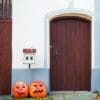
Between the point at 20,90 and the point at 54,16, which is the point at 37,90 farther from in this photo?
the point at 54,16

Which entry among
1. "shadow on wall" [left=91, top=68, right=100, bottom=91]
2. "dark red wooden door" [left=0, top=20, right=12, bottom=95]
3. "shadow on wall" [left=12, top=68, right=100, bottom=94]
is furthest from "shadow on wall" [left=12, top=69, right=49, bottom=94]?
"shadow on wall" [left=91, top=68, right=100, bottom=91]

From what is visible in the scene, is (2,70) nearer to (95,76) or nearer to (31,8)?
(31,8)

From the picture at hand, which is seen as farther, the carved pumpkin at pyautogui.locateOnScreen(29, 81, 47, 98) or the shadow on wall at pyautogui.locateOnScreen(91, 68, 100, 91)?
the shadow on wall at pyautogui.locateOnScreen(91, 68, 100, 91)

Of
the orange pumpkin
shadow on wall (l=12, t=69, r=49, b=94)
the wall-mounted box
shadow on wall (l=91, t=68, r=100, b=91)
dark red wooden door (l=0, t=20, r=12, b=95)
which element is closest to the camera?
the orange pumpkin

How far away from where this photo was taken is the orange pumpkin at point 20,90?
34.9ft

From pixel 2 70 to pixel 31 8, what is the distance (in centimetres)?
206

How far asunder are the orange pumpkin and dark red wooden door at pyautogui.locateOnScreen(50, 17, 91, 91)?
1.30 meters

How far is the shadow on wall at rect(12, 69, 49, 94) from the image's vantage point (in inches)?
439

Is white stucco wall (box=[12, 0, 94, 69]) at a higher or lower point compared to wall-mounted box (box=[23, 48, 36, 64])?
higher

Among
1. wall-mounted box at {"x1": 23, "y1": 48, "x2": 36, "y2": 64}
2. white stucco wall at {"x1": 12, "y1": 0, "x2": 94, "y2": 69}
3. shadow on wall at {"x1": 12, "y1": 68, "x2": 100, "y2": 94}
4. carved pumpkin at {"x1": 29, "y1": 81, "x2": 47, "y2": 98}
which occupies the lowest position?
carved pumpkin at {"x1": 29, "y1": 81, "x2": 47, "y2": 98}

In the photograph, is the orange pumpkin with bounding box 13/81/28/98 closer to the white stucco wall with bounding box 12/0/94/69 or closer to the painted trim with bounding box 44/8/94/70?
the white stucco wall with bounding box 12/0/94/69

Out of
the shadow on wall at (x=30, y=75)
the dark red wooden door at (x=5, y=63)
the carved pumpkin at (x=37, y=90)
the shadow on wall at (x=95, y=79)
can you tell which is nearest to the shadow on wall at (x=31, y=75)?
the shadow on wall at (x=30, y=75)

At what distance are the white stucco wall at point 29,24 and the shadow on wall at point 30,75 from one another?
0.71ft

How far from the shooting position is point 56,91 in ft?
37.8
